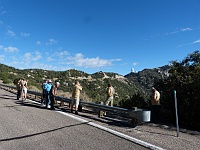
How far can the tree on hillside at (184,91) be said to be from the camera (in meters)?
9.05

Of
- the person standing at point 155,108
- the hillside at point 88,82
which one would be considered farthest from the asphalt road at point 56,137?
the hillside at point 88,82

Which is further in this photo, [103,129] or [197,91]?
[197,91]

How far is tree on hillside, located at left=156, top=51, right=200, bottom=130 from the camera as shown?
905 cm

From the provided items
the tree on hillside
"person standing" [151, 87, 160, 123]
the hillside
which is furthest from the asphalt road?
the hillside

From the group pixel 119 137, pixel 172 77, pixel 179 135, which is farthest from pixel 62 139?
pixel 172 77

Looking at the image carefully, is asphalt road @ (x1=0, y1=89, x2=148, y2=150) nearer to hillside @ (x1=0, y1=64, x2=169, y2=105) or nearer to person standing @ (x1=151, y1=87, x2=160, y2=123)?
person standing @ (x1=151, y1=87, x2=160, y2=123)

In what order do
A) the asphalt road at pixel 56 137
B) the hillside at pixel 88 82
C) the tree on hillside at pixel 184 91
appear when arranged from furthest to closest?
the hillside at pixel 88 82 → the tree on hillside at pixel 184 91 → the asphalt road at pixel 56 137

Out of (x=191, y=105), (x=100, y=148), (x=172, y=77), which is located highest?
(x=172, y=77)

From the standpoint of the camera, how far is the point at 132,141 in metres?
6.01

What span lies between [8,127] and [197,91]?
23.4 ft

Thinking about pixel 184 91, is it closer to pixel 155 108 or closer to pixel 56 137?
pixel 155 108

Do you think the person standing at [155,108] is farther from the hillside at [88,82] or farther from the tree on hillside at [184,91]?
the hillside at [88,82]

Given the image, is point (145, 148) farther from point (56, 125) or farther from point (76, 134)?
point (56, 125)

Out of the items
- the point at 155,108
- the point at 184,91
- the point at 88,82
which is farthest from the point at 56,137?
the point at 88,82
